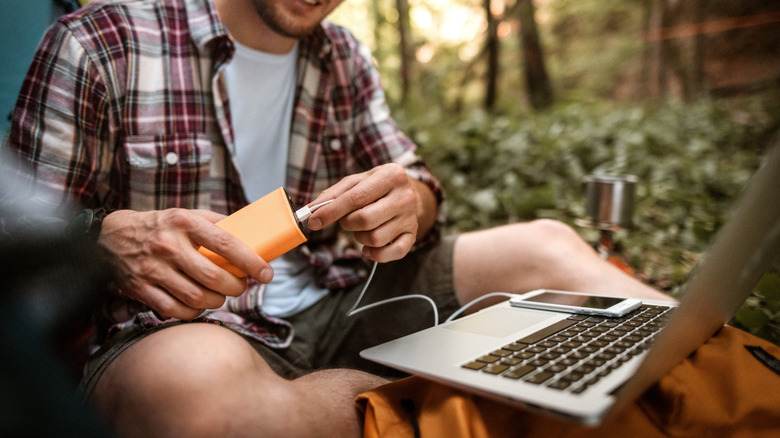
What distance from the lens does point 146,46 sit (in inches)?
41.4

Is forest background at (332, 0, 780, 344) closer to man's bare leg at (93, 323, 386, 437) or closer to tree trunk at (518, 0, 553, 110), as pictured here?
tree trunk at (518, 0, 553, 110)

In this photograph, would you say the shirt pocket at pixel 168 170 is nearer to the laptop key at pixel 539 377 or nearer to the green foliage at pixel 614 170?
the laptop key at pixel 539 377

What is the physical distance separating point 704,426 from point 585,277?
0.48 metres

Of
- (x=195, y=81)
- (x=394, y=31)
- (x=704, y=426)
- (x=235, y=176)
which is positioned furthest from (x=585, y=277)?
(x=394, y=31)

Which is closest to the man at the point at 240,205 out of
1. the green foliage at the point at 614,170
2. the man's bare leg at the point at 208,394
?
the man's bare leg at the point at 208,394

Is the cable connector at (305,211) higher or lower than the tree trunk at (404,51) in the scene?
lower

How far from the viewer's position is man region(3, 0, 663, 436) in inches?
27.5

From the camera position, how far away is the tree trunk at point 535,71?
557 centimetres

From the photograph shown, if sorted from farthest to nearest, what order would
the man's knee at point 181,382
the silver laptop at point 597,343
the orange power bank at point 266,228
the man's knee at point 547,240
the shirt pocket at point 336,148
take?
1. the shirt pocket at point 336,148
2. the man's knee at point 547,240
3. the orange power bank at point 266,228
4. the man's knee at point 181,382
5. the silver laptop at point 597,343

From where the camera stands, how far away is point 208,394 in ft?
2.08

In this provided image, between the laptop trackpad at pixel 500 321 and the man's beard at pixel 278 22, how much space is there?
772mm

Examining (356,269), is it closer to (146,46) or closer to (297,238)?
(297,238)

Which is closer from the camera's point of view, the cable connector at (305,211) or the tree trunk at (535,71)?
the cable connector at (305,211)

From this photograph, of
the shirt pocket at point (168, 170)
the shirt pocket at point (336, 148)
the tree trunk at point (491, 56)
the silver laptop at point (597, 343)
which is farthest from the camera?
the tree trunk at point (491, 56)
